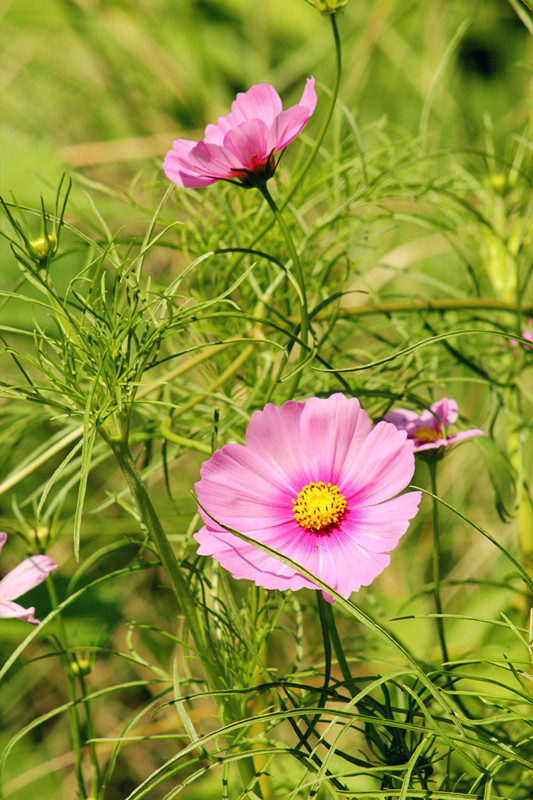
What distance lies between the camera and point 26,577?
36 centimetres

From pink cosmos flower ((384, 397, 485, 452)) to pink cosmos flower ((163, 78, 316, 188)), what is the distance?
14 cm

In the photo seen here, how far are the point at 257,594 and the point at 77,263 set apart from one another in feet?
2.13

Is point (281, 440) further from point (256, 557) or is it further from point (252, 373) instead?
point (252, 373)

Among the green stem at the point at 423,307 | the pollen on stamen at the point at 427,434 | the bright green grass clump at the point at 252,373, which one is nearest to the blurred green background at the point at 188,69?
the bright green grass clump at the point at 252,373

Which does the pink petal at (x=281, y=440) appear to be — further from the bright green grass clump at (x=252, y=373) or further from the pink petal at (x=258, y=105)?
the pink petal at (x=258, y=105)

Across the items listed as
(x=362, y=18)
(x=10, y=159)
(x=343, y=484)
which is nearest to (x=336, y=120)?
(x=343, y=484)

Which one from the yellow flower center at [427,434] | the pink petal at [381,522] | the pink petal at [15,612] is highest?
the yellow flower center at [427,434]

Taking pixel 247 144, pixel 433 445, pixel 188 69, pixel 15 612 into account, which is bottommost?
pixel 15 612

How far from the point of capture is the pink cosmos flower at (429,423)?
1.27 feet

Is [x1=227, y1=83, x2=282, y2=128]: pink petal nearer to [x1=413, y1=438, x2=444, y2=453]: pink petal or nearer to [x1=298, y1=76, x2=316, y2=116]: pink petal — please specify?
[x1=298, y1=76, x2=316, y2=116]: pink petal

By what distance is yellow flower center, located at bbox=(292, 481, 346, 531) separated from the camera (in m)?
0.33

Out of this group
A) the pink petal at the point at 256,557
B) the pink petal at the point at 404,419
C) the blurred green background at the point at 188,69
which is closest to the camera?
the pink petal at the point at 256,557

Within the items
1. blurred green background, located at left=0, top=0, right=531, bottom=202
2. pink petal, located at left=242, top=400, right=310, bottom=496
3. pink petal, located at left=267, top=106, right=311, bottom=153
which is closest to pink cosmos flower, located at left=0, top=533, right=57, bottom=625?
pink petal, located at left=242, top=400, right=310, bottom=496

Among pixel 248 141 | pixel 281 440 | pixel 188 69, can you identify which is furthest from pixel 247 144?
pixel 188 69
